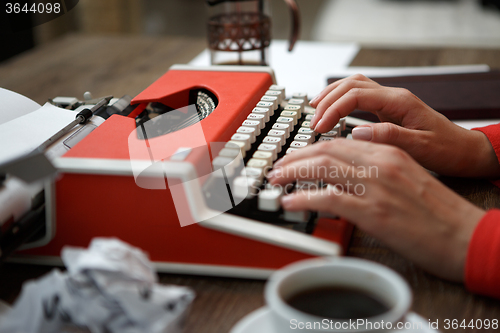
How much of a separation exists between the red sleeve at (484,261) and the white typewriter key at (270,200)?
202 mm

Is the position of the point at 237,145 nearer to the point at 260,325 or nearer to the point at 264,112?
the point at 264,112

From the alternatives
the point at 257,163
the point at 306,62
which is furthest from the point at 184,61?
the point at 257,163

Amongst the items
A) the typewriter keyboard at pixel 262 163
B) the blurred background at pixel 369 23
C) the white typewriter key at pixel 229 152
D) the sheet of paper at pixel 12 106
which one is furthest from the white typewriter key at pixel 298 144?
the blurred background at pixel 369 23

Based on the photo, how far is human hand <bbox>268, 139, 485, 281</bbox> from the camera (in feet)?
1.58

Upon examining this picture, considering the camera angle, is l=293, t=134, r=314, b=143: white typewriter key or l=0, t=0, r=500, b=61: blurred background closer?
l=293, t=134, r=314, b=143: white typewriter key

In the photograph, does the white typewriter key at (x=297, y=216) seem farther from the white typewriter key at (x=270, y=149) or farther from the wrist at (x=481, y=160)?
the wrist at (x=481, y=160)

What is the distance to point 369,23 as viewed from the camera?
3273mm

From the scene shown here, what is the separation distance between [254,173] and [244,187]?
34mm

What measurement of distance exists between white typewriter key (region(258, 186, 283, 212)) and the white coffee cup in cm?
15

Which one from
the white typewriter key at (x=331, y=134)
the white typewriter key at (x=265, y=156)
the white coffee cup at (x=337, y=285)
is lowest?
the white typewriter key at (x=331, y=134)

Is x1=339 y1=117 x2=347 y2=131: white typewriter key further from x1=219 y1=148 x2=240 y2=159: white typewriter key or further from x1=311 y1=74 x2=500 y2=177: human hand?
x1=219 y1=148 x2=240 y2=159: white typewriter key

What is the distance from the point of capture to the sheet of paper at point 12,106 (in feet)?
2.27

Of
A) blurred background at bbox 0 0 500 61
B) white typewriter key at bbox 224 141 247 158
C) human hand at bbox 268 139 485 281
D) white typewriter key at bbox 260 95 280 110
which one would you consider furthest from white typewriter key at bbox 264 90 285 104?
blurred background at bbox 0 0 500 61

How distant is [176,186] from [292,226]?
155mm
